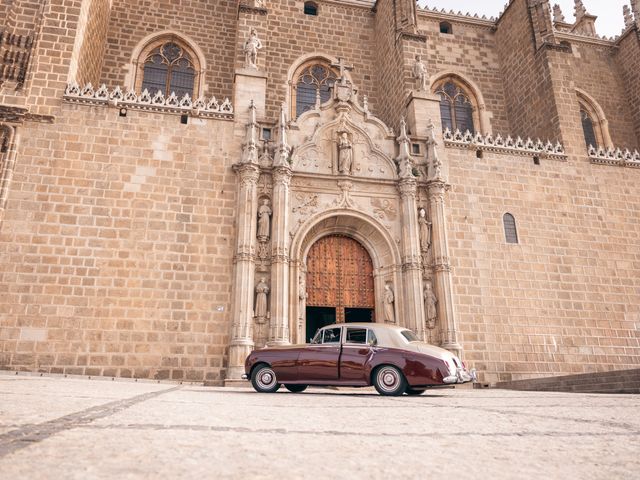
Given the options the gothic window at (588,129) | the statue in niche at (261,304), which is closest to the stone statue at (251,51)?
the statue in niche at (261,304)

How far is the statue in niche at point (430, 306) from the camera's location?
1225 cm

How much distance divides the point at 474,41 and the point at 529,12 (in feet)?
9.54

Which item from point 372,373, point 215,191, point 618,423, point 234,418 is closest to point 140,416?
point 234,418

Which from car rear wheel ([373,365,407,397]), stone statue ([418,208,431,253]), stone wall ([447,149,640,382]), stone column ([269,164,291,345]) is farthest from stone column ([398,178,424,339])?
car rear wheel ([373,365,407,397])

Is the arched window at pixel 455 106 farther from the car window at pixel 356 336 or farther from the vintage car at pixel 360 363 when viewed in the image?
the car window at pixel 356 336

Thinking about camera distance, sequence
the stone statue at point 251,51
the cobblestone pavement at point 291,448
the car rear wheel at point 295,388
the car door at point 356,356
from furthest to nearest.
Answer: the stone statue at point 251,51 → the car rear wheel at point 295,388 → the car door at point 356,356 → the cobblestone pavement at point 291,448

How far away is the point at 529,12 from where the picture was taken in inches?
691

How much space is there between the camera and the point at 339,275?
43.2ft

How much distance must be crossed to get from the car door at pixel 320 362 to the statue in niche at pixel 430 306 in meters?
5.51

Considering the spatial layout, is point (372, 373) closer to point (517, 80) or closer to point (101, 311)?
point (101, 311)

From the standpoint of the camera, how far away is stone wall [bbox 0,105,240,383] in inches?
404

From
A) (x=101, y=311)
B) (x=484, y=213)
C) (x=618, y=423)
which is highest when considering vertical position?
(x=484, y=213)

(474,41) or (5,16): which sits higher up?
(474,41)

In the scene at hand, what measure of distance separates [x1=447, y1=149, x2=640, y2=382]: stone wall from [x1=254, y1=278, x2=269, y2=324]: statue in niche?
5.49 meters
